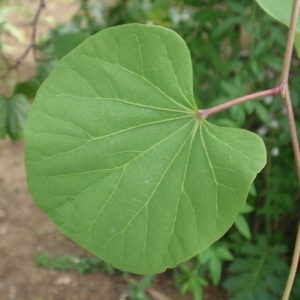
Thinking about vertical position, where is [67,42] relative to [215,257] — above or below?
above

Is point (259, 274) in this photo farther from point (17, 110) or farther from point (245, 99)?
point (245, 99)

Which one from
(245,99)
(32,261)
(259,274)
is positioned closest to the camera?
(245,99)

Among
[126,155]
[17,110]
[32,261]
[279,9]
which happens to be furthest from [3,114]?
[32,261]

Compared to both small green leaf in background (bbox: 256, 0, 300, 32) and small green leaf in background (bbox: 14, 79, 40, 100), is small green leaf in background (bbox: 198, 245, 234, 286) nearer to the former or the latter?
small green leaf in background (bbox: 14, 79, 40, 100)

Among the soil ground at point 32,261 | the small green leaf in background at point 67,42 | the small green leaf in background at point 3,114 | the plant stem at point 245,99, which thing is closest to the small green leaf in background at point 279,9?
the plant stem at point 245,99

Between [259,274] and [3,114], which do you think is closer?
[3,114]

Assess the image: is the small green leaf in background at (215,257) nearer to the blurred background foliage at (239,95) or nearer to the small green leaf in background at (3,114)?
the blurred background foliage at (239,95)
